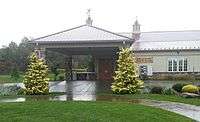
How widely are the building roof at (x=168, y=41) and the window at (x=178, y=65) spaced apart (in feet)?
3.90

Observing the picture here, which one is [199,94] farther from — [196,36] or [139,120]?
[196,36]

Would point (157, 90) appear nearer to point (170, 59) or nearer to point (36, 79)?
point (36, 79)

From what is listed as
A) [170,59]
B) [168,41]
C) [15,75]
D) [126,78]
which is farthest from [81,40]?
[168,41]

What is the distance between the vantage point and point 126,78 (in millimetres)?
27297

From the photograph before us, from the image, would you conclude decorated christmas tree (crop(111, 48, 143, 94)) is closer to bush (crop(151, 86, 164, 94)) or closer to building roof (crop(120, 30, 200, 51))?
bush (crop(151, 86, 164, 94))

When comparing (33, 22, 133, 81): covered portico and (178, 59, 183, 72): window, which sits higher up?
(33, 22, 133, 81): covered portico

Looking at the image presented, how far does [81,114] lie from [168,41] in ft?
112

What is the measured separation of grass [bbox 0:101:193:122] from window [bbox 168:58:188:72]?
27.3 metres

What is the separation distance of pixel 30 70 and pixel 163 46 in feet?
70.9

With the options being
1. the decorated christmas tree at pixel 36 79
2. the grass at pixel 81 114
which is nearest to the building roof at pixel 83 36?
the decorated christmas tree at pixel 36 79

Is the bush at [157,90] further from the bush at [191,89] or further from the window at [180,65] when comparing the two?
the window at [180,65]

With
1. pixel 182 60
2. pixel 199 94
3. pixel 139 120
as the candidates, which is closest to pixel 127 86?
pixel 199 94

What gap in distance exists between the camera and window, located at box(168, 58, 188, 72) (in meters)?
44.4

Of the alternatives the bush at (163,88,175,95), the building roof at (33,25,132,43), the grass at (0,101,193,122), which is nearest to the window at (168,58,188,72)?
the building roof at (33,25,132,43)
